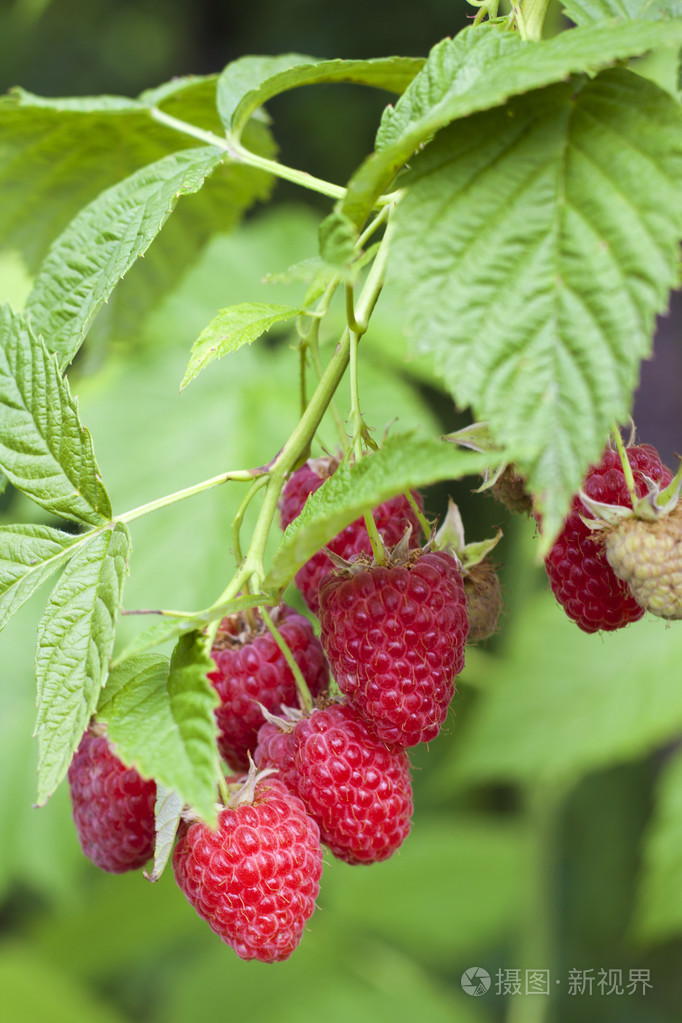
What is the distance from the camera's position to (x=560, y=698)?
2.12m

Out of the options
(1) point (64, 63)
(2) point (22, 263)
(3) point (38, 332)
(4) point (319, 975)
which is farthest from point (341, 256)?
(1) point (64, 63)

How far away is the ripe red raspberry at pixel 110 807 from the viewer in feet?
2.69

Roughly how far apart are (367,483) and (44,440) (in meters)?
0.32

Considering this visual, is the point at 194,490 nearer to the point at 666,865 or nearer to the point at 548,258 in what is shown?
the point at 548,258

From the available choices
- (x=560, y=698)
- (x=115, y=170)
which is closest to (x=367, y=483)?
(x=115, y=170)

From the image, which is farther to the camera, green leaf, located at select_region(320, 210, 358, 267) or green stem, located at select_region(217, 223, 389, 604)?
green stem, located at select_region(217, 223, 389, 604)

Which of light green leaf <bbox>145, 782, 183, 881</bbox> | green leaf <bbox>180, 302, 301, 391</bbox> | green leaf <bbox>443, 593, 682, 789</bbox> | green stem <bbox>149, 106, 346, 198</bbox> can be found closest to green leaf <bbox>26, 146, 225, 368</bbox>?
green stem <bbox>149, 106, 346, 198</bbox>

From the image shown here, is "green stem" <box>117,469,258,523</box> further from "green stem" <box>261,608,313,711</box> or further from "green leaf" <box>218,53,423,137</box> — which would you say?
"green leaf" <box>218,53,423,137</box>

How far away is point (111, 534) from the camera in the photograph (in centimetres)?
77

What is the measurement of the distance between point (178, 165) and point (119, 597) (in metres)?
0.44

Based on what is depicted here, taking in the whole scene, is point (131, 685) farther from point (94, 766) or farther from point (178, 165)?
point (178, 165)

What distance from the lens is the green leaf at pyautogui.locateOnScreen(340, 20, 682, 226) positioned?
0.56 meters

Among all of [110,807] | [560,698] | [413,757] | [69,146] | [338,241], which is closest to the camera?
[338,241]

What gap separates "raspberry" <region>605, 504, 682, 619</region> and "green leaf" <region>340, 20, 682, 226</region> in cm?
30
